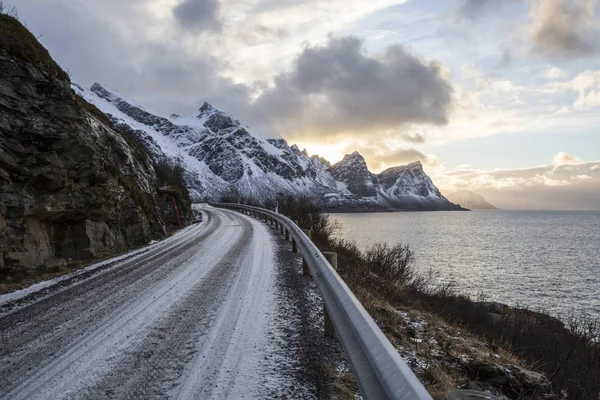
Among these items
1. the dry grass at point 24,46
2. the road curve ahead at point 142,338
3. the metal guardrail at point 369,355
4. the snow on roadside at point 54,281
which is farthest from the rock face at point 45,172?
the metal guardrail at point 369,355

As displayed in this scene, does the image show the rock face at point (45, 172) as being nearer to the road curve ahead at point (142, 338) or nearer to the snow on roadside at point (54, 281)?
the snow on roadside at point (54, 281)

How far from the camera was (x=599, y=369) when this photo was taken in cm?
1002

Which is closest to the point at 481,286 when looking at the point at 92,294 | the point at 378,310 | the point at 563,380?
the point at 563,380

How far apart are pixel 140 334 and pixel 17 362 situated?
1160 millimetres

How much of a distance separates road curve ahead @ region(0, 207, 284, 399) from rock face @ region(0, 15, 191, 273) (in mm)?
1995

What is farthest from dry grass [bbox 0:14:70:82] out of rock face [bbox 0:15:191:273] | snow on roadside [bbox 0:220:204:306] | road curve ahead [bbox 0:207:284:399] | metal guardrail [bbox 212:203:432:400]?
metal guardrail [bbox 212:203:432:400]

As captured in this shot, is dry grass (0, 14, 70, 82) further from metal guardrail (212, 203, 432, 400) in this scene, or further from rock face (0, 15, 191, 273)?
metal guardrail (212, 203, 432, 400)

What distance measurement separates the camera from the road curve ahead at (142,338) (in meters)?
3.22

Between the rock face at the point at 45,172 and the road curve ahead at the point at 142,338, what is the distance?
6.54ft

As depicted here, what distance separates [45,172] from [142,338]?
6.28 m

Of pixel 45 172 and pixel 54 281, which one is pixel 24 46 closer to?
pixel 45 172

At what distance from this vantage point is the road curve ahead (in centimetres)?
322

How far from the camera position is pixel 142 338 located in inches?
169

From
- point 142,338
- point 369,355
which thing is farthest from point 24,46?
point 369,355
